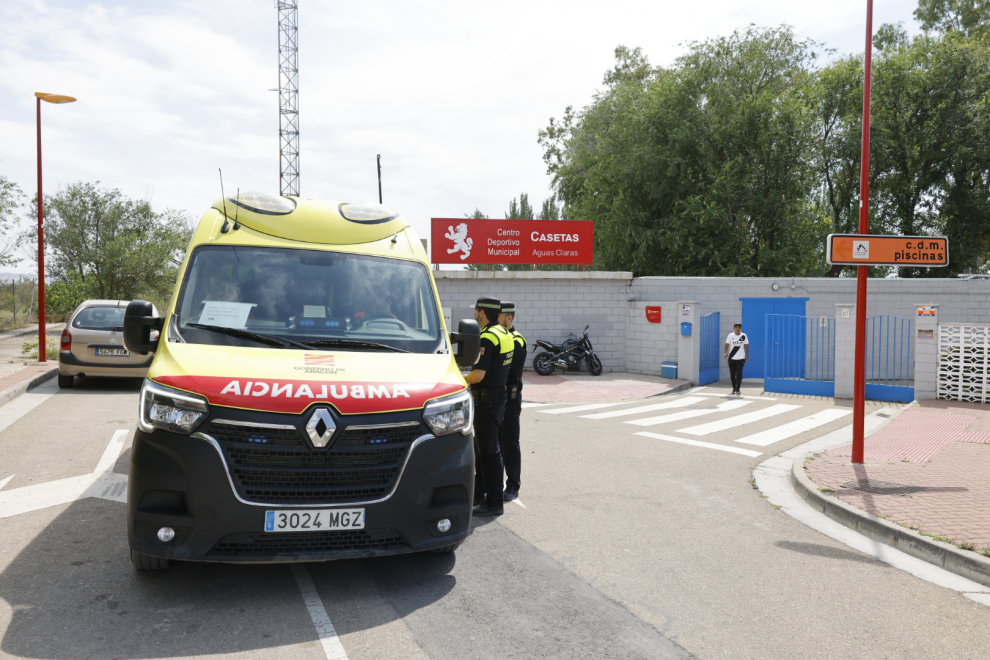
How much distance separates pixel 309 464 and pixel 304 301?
1.39 metres

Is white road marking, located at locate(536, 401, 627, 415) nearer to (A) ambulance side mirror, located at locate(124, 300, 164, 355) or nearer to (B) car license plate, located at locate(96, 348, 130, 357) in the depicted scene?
(B) car license plate, located at locate(96, 348, 130, 357)

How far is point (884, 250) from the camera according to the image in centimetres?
795

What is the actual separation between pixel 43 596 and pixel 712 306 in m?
18.2

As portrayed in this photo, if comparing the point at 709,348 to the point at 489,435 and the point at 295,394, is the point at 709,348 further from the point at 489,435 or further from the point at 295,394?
the point at 295,394

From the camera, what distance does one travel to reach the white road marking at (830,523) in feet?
16.1

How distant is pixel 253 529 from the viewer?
387cm

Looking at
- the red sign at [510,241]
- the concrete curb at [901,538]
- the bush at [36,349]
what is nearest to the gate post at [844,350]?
the red sign at [510,241]

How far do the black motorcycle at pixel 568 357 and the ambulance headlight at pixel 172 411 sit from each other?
16.0 meters

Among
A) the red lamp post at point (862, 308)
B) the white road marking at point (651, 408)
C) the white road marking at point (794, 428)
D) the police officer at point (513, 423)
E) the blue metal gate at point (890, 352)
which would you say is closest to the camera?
the police officer at point (513, 423)

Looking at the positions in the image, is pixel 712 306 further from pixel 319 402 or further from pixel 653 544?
pixel 319 402

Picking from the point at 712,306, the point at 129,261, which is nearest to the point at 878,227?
the point at 712,306

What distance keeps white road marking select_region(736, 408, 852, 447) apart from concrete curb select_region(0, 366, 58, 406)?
11.6 m

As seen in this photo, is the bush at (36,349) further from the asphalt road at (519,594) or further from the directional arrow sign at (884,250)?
the directional arrow sign at (884,250)

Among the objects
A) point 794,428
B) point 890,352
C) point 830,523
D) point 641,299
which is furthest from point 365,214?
point 890,352
